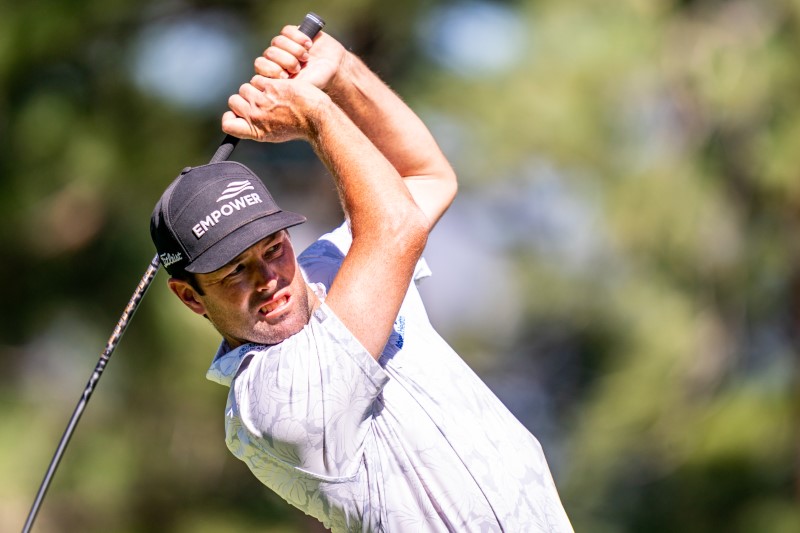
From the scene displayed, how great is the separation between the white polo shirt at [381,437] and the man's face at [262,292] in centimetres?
4

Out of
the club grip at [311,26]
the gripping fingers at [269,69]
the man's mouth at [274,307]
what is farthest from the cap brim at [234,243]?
the club grip at [311,26]

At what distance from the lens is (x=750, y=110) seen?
7.22m

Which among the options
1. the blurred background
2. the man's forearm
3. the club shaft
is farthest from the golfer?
the blurred background

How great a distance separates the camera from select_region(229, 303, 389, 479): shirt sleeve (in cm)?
205

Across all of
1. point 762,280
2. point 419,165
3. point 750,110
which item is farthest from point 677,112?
point 419,165

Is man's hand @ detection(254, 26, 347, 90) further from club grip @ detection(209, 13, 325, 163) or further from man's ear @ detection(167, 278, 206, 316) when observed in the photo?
man's ear @ detection(167, 278, 206, 316)

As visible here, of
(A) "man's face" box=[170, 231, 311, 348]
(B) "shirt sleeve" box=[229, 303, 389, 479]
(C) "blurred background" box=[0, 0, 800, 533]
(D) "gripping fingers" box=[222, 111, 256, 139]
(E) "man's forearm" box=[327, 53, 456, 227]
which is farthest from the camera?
(C) "blurred background" box=[0, 0, 800, 533]

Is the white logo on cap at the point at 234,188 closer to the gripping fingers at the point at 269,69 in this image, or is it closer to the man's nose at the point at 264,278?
the man's nose at the point at 264,278

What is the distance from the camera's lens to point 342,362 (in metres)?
2.05

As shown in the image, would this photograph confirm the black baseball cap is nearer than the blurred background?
Yes

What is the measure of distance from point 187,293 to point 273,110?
35 cm

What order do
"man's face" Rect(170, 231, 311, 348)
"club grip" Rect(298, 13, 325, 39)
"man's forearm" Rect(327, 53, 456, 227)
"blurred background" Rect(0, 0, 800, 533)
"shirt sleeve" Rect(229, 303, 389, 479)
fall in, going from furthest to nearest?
"blurred background" Rect(0, 0, 800, 533), "man's forearm" Rect(327, 53, 456, 227), "club grip" Rect(298, 13, 325, 39), "man's face" Rect(170, 231, 311, 348), "shirt sleeve" Rect(229, 303, 389, 479)

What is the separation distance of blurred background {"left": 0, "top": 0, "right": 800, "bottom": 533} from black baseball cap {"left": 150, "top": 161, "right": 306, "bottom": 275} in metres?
4.25

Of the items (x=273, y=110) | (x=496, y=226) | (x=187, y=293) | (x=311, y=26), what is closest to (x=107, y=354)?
(x=187, y=293)
